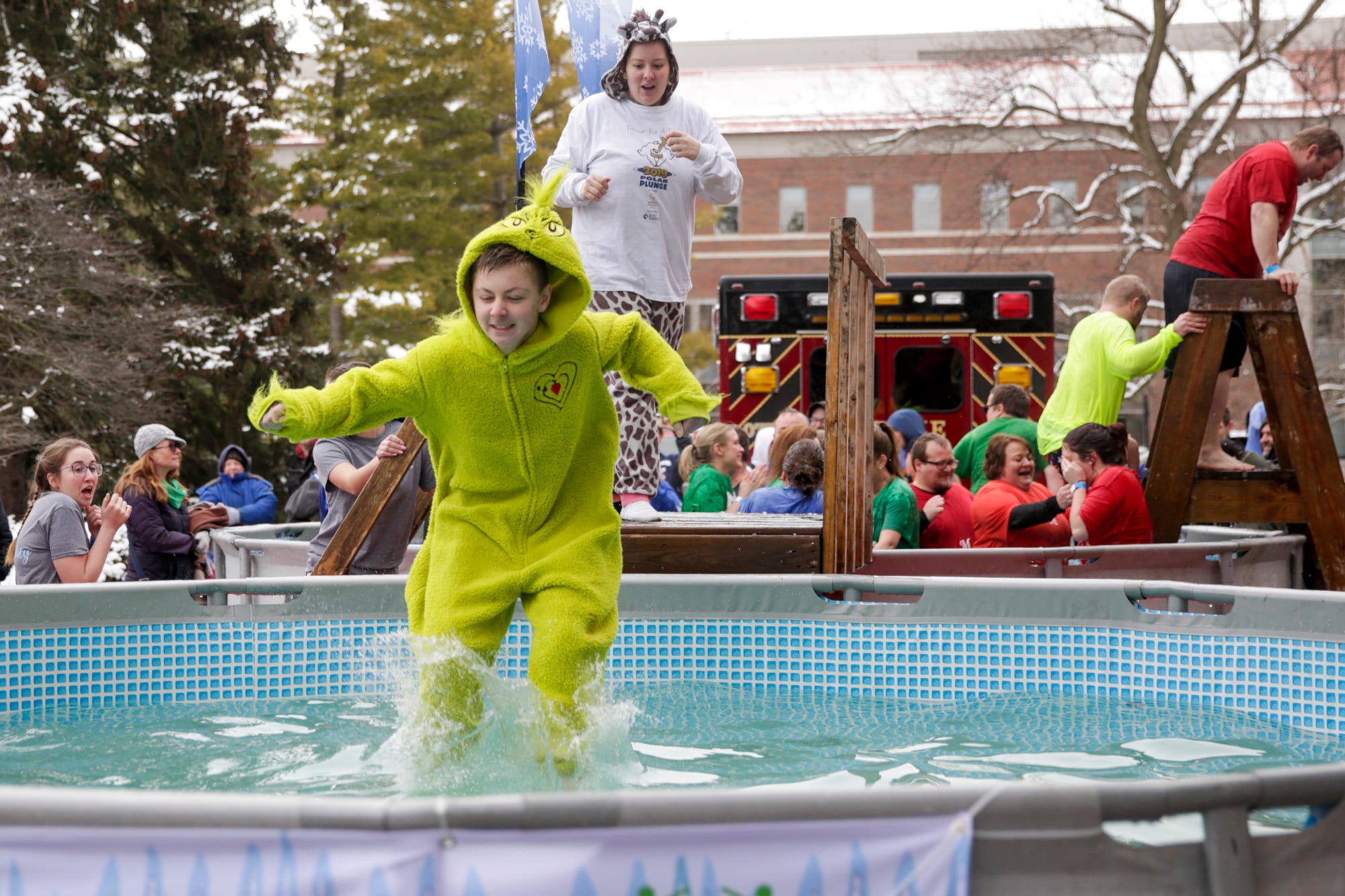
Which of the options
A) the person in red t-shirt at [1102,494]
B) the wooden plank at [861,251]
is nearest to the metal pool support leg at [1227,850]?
the wooden plank at [861,251]

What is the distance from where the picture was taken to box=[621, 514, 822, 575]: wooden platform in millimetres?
6129

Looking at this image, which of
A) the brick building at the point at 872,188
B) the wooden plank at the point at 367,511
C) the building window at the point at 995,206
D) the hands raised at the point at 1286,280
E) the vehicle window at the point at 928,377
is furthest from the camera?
the brick building at the point at 872,188

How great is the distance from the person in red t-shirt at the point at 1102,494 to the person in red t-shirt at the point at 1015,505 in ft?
0.42

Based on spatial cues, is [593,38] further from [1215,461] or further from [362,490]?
[1215,461]

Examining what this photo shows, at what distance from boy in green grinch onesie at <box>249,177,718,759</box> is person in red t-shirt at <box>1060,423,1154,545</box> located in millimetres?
3889

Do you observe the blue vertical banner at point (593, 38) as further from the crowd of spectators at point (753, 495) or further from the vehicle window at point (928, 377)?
the vehicle window at point (928, 377)

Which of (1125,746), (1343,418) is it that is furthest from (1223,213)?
(1343,418)

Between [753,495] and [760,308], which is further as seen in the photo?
[760,308]

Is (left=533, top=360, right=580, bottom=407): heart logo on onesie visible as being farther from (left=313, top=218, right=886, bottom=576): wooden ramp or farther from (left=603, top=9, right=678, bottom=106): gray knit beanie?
(left=603, top=9, right=678, bottom=106): gray knit beanie

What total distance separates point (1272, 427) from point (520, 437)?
5.10m

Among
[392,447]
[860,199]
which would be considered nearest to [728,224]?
[860,199]

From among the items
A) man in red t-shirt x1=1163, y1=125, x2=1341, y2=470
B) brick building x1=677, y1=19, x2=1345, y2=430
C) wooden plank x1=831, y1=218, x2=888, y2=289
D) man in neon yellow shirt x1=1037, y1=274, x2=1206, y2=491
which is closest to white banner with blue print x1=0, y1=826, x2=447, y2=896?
wooden plank x1=831, y1=218, x2=888, y2=289

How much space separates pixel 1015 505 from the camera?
762 centimetres

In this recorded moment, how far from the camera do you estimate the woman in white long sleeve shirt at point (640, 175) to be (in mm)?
6277
